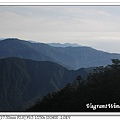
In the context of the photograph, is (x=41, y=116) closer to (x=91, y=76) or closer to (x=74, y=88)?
(x=74, y=88)

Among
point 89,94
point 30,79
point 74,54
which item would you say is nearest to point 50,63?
point 30,79

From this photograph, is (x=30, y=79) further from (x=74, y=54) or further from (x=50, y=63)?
(x=74, y=54)

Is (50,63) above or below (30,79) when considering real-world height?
above

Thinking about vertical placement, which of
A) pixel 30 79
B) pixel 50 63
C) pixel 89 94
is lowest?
pixel 89 94

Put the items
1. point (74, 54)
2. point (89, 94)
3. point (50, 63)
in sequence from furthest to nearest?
1. point (50, 63)
2. point (74, 54)
3. point (89, 94)

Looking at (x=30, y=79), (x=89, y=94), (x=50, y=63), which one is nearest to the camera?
(x=89, y=94)

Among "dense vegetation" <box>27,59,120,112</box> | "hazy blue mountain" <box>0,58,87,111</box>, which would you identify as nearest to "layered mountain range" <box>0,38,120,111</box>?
"hazy blue mountain" <box>0,58,87,111</box>

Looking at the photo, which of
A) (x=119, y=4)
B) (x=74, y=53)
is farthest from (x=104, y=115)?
(x=74, y=53)

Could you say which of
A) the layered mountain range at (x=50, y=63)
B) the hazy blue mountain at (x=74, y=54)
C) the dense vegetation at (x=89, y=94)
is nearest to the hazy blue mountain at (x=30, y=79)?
the layered mountain range at (x=50, y=63)

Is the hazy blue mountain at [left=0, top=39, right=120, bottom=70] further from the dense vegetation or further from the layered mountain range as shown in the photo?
the dense vegetation
